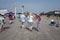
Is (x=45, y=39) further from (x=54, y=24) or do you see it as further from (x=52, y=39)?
(x=54, y=24)

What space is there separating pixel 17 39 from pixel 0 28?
21.1ft

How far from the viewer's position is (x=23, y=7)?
186 ft

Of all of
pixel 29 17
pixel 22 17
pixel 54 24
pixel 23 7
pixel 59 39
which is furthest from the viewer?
pixel 23 7

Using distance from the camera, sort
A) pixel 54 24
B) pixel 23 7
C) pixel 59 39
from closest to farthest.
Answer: pixel 59 39 < pixel 54 24 < pixel 23 7

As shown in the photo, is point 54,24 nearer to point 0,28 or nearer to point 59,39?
point 0,28

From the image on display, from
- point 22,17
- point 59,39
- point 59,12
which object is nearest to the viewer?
point 59,39

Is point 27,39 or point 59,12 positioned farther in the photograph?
point 59,12

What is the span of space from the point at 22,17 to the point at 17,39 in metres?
7.33

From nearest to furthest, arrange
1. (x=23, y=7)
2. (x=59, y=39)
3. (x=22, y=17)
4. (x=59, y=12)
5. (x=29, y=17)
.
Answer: (x=59, y=39)
(x=29, y=17)
(x=22, y=17)
(x=23, y=7)
(x=59, y=12)

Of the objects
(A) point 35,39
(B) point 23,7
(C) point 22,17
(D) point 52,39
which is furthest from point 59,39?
Answer: (B) point 23,7

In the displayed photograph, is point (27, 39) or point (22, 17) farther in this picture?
point (22, 17)

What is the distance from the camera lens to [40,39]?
14766mm

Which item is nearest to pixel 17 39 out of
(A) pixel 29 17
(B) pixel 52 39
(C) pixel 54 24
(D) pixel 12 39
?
(D) pixel 12 39

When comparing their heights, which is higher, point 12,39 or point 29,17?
point 29,17
